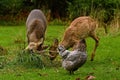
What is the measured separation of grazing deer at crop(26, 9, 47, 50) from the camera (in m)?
12.4

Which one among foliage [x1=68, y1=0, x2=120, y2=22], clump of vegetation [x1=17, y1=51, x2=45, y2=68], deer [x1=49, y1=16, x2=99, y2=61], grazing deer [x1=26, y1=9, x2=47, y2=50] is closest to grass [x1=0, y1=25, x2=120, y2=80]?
clump of vegetation [x1=17, y1=51, x2=45, y2=68]

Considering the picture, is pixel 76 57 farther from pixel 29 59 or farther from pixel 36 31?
pixel 36 31

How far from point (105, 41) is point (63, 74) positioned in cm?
719

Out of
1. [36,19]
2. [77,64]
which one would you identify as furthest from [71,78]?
[36,19]

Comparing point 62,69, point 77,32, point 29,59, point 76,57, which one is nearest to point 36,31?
point 77,32

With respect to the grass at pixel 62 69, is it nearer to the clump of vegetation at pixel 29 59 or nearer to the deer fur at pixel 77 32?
the clump of vegetation at pixel 29 59

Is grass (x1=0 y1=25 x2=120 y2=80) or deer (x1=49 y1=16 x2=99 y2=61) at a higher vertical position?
deer (x1=49 y1=16 x2=99 y2=61)

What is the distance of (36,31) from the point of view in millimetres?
13484

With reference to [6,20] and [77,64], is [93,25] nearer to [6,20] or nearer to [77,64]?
[77,64]

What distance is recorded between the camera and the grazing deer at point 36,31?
1241 centimetres

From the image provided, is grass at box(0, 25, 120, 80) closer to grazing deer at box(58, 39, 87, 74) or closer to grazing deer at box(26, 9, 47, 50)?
grazing deer at box(58, 39, 87, 74)

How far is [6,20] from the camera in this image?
94.3ft

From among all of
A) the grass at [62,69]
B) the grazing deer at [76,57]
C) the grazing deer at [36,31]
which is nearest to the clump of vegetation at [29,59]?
the grass at [62,69]

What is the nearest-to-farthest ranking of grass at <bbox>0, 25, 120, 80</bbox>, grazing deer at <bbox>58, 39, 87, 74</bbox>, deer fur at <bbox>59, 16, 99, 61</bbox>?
grazing deer at <bbox>58, 39, 87, 74</bbox> → grass at <bbox>0, 25, 120, 80</bbox> → deer fur at <bbox>59, 16, 99, 61</bbox>
